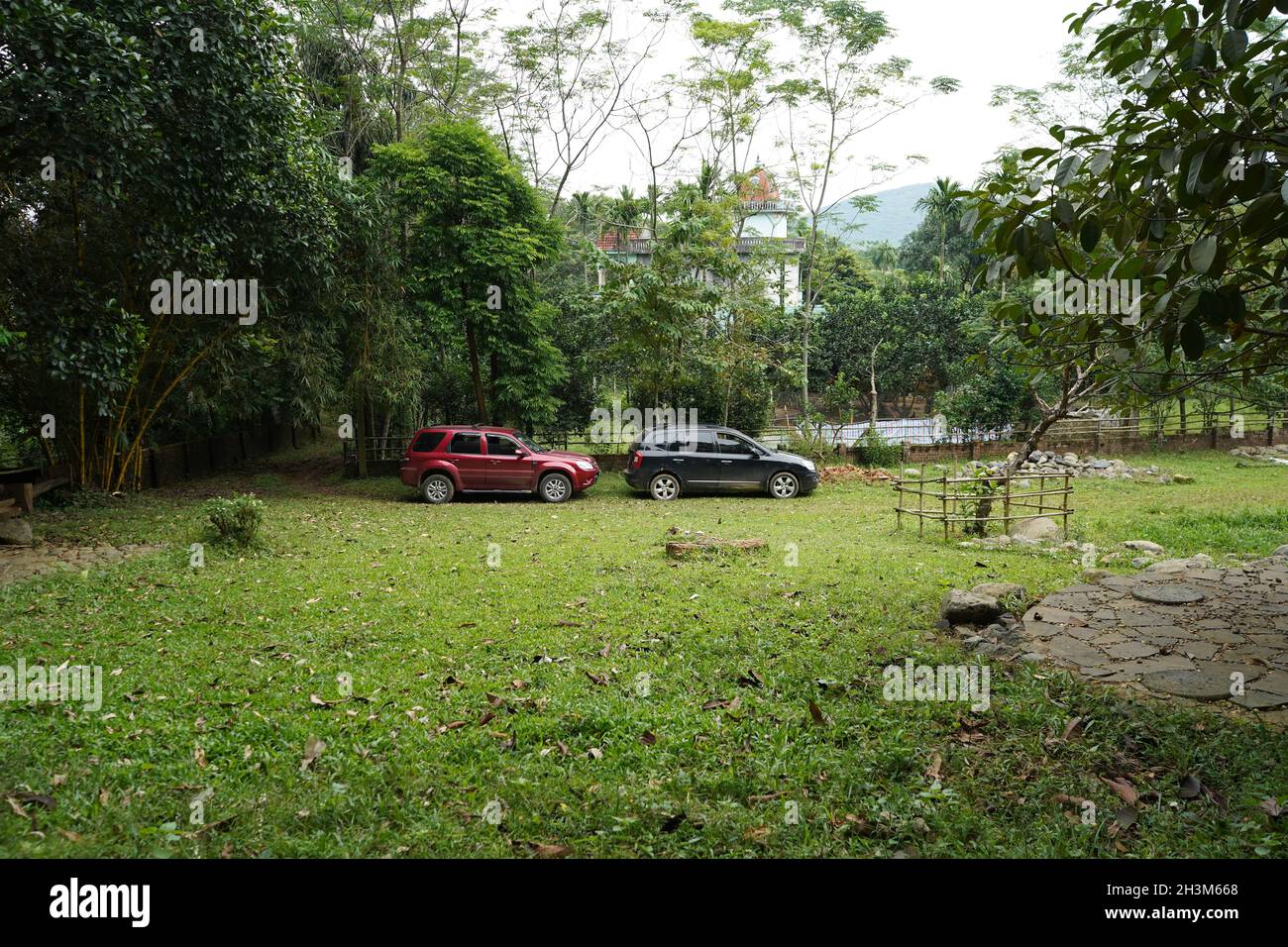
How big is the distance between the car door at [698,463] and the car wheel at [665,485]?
0.64ft

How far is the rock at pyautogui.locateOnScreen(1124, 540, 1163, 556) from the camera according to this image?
884cm

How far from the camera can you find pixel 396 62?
18844 mm

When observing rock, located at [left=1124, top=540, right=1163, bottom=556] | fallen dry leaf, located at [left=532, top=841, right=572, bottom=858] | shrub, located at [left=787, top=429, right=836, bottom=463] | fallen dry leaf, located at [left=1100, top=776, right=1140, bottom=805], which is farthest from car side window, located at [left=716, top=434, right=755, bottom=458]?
fallen dry leaf, located at [left=532, top=841, right=572, bottom=858]

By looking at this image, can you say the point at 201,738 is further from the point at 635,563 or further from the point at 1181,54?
the point at 1181,54

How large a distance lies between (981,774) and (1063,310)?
3.25 meters

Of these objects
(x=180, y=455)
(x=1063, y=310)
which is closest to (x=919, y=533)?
(x=1063, y=310)

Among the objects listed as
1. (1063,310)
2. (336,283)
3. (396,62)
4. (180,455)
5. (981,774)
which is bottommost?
(981,774)

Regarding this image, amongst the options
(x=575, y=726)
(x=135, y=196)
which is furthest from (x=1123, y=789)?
(x=135, y=196)

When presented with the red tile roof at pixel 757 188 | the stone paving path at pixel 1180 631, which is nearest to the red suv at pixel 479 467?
the stone paving path at pixel 1180 631

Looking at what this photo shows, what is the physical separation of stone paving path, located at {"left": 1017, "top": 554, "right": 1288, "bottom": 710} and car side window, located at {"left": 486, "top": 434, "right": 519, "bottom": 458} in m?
10.6

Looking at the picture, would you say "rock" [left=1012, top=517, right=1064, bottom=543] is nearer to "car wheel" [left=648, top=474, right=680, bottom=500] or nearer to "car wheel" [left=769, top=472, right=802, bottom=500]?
"car wheel" [left=769, top=472, right=802, bottom=500]

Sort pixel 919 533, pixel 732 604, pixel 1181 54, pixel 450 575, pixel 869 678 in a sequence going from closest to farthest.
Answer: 1. pixel 1181 54
2. pixel 869 678
3. pixel 732 604
4. pixel 450 575
5. pixel 919 533

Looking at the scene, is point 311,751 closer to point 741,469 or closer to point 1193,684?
point 1193,684

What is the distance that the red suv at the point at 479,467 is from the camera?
15047mm
